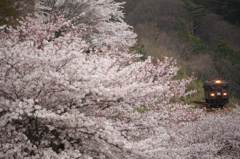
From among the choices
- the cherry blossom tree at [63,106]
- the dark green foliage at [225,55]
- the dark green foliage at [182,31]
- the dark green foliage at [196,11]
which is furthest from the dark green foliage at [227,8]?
the cherry blossom tree at [63,106]

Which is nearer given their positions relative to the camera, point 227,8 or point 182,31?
point 182,31

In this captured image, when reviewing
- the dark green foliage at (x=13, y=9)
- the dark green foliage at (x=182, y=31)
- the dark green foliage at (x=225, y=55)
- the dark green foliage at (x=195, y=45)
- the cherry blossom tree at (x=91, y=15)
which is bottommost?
the dark green foliage at (x=195, y=45)

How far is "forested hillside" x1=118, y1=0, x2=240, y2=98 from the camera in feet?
64.2

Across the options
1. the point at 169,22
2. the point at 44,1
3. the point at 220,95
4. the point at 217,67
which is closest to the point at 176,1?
the point at 169,22

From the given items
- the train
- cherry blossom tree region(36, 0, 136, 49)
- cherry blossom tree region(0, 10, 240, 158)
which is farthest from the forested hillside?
cherry blossom tree region(0, 10, 240, 158)

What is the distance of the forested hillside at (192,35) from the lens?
19.6 m

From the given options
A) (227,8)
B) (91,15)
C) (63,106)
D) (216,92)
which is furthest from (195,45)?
(63,106)

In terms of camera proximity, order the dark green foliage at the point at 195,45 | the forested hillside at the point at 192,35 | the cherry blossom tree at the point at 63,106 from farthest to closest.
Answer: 1. the dark green foliage at the point at 195,45
2. the forested hillside at the point at 192,35
3. the cherry blossom tree at the point at 63,106

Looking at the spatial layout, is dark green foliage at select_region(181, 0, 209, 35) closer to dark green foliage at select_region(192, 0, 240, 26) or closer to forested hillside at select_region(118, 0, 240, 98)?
forested hillside at select_region(118, 0, 240, 98)

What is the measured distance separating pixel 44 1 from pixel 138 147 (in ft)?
30.5

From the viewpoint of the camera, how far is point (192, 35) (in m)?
26.4

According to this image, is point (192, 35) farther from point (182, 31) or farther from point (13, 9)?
point (13, 9)

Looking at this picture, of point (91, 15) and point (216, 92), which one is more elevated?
point (91, 15)

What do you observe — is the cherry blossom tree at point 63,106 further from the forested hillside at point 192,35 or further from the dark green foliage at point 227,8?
the dark green foliage at point 227,8
